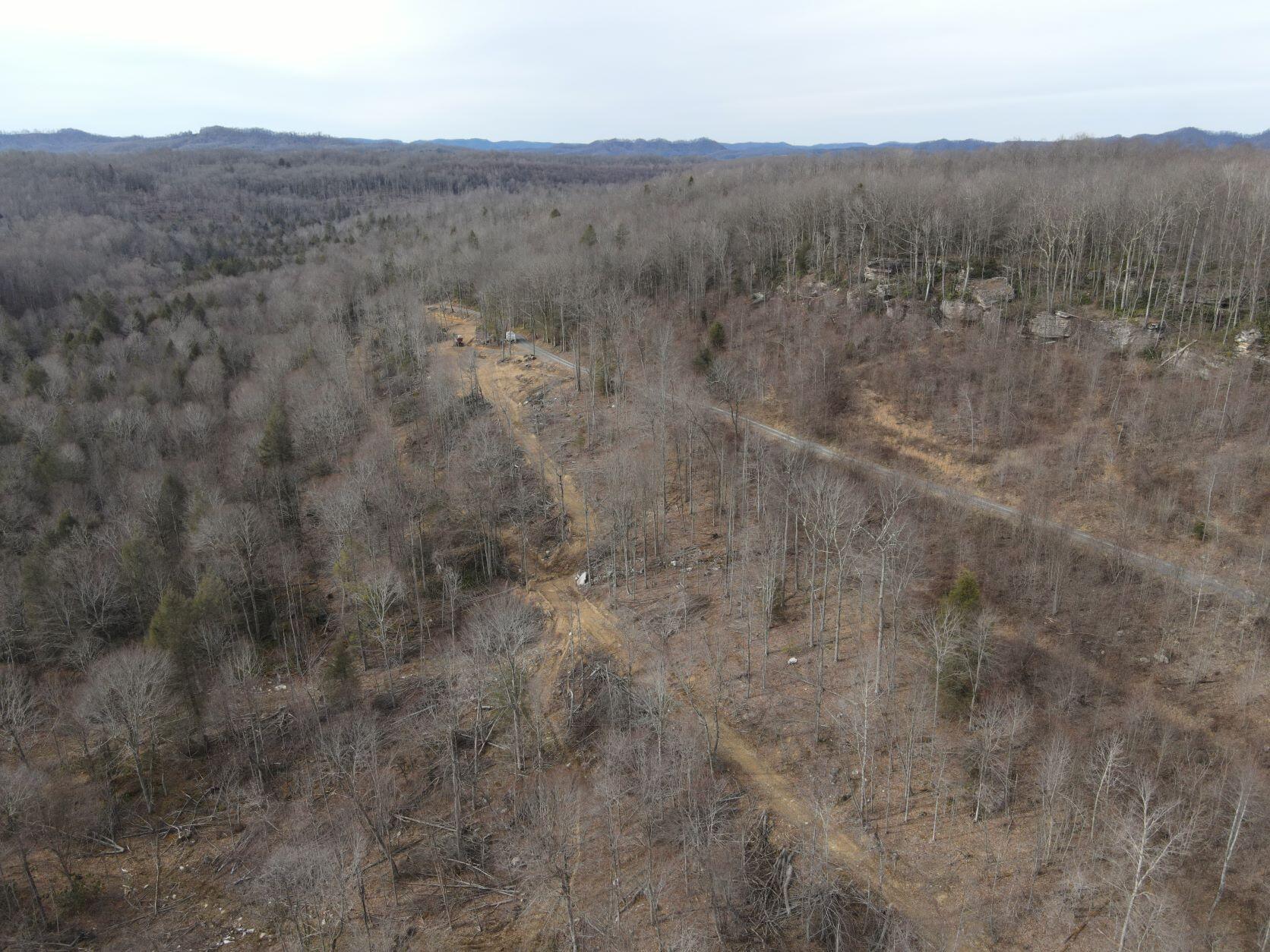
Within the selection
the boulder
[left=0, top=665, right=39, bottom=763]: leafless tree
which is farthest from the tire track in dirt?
the boulder

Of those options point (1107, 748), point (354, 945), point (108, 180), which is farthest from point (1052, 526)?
point (108, 180)

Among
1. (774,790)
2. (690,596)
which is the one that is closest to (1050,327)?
(690,596)

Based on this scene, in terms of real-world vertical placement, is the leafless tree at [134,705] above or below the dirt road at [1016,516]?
below

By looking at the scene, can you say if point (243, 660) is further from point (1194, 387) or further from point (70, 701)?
point (1194, 387)

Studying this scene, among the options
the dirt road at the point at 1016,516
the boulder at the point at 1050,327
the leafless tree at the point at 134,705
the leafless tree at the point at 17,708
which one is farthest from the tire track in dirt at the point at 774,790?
the boulder at the point at 1050,327

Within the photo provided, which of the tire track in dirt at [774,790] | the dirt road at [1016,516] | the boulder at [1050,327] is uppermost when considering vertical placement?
the boulder at [1050,327]

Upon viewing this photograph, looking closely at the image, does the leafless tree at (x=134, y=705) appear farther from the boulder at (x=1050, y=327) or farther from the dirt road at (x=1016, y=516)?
the boulder at (x=1050, y=327)

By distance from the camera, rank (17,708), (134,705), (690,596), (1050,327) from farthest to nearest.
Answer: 1. (1050,327)
2. (690,596)
3. (17,708)
4. (134,705)

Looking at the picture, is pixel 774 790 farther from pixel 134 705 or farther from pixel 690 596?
pixel 134 705
